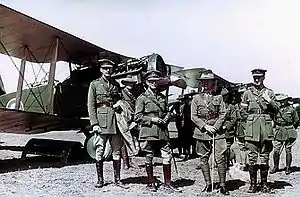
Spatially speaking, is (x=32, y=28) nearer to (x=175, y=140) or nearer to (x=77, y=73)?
(x=77, y=73)

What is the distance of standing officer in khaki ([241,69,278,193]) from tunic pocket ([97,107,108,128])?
2205 millimetres

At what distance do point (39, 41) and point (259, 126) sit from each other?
25.0 feet

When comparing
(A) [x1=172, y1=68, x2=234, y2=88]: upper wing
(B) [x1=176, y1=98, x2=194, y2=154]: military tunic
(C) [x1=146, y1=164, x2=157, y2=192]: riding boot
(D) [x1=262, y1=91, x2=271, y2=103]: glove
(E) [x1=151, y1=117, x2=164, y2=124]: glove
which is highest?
(A) [x1=172, y1=68, x2=234, y2=88]: upper wing

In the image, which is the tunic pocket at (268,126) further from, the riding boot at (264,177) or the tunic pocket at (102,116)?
the tunic pocket at (102,116)

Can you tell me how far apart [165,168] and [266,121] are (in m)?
1.70

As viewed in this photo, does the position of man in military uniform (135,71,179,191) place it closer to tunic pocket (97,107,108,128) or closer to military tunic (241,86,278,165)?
tunic pocket (97,107,108,128)

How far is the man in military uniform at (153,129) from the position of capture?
7.39m

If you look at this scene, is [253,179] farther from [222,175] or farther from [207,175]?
[207,175]

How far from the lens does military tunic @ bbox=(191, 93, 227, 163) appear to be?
728 centimetres

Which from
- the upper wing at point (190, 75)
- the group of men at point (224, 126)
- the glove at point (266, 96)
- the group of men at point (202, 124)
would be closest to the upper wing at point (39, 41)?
the upper wing at point (190, 75)

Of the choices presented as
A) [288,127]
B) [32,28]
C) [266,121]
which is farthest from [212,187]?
[32,28]

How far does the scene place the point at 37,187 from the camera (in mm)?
7590

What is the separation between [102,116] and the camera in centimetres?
777

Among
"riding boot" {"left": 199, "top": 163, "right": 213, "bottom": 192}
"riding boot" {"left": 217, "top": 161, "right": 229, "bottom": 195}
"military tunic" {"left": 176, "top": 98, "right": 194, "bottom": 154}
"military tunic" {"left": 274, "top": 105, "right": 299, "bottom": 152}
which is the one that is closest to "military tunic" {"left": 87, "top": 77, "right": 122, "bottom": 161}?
"riding boot" {"left": 199, "top": 163, "right": 213, "bottom": 192}
